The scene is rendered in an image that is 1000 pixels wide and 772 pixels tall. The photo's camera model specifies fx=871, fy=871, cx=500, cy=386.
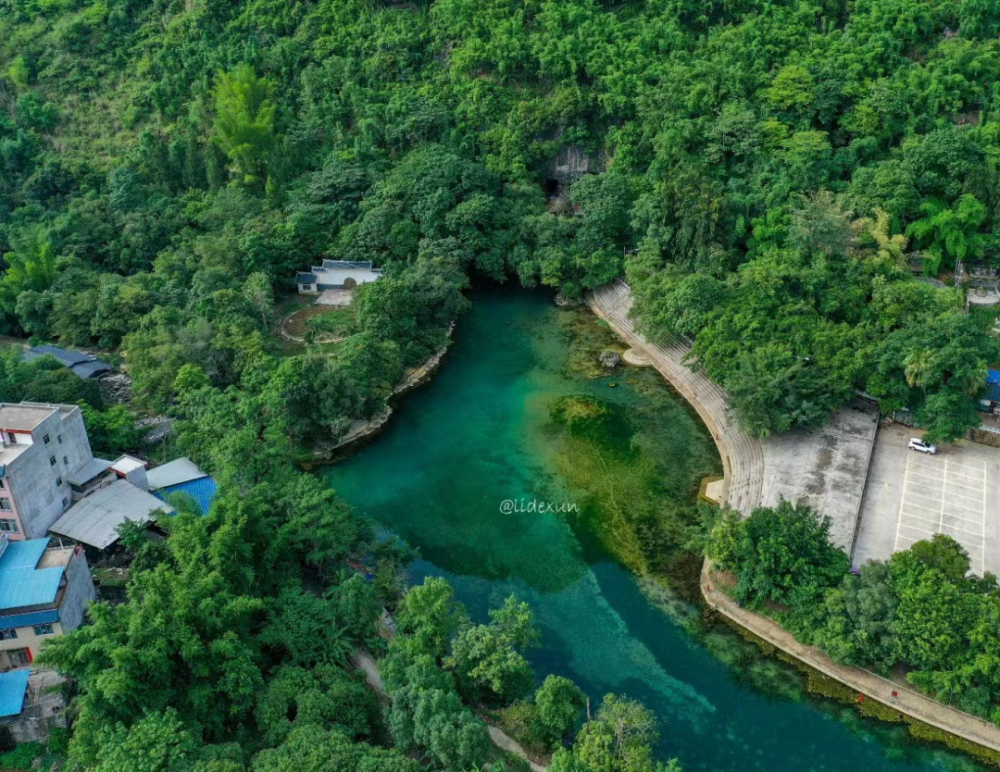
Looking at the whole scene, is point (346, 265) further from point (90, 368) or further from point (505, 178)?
point (90, 368)

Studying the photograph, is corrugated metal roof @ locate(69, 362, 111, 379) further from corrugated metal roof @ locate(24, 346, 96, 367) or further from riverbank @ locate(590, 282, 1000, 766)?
riverbank @ locate(590, 282, 1000, 766)

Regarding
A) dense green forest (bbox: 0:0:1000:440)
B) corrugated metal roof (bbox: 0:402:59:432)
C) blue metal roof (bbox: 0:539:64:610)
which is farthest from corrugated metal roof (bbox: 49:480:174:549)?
dense green forest (bbox: 0:0:1000:440)

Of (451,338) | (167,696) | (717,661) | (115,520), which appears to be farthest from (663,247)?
(167,696)

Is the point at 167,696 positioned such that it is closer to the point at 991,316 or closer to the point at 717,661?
the point at 717,661

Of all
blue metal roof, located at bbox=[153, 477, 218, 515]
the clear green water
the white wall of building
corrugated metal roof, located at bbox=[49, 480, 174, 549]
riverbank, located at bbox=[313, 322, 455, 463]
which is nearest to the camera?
the clear green water

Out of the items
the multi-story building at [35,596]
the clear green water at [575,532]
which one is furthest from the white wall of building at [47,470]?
the clear green water at [575,532]

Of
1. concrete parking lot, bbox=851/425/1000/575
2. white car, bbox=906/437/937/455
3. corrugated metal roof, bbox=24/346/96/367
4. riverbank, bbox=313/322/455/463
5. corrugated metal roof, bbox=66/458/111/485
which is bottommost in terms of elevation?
concrete parking lot, bbox=851/425/1000/575

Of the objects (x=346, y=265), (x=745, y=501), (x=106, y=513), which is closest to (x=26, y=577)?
(x=106, y=513)
